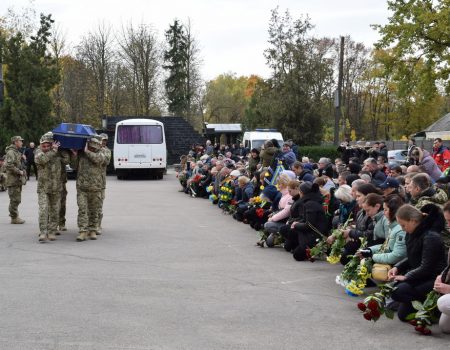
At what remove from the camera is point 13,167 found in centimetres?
1602

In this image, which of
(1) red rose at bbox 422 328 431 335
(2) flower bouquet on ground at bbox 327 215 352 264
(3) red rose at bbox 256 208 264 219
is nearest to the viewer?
(1) red rose at bbox 422 328 431 335

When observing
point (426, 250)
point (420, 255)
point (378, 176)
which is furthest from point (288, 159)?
point (426, 250)

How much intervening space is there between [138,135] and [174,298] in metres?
28.2

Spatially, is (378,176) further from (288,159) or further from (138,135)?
(138,135)

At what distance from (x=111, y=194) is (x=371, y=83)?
60.7 metres

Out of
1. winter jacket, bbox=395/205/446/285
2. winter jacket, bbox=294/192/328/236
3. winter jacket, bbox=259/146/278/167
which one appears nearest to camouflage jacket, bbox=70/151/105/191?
winter jacket, bbox=294/192/328/236

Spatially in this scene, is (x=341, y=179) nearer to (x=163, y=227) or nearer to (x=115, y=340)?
(x=163, y=227)

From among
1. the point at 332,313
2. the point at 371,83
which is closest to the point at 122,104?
the point at 371,83

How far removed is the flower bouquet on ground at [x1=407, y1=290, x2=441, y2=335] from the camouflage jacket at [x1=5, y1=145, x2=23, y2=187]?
37.4 ft

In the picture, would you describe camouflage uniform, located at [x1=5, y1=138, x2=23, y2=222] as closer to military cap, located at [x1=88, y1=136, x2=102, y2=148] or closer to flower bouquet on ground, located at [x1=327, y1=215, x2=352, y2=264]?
military cap, located at [x1=88, y1=136, x2=102, y2=148]

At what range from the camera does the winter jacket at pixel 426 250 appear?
701cm

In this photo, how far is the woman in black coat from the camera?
703 centimetres

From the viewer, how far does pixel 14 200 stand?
16.2 m

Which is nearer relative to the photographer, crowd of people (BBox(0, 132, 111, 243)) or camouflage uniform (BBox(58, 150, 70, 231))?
crowd of people (BBox(0, 132, 111, 243))
